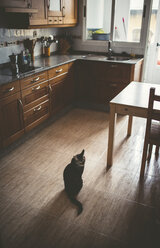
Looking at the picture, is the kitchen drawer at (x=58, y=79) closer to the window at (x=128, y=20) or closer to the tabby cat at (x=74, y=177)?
the window at (x=128, y=20)

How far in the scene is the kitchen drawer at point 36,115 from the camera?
3.01 m

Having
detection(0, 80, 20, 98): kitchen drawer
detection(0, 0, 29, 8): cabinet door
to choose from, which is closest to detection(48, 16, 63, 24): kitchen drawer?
detection(0, 0, 29, 8): cabinet door

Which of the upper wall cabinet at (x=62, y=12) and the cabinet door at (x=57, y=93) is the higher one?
the upper wall cabinet at (x=62, y=12)

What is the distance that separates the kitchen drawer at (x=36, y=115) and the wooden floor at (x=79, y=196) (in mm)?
225

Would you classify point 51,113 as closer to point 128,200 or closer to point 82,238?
point 128,200

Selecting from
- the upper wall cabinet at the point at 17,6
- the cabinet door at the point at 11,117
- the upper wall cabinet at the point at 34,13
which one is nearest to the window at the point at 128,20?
the upper wall cabinet at the point at 34,13

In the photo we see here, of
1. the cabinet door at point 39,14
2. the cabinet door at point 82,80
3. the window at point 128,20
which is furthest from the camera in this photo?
the window at point 128,20

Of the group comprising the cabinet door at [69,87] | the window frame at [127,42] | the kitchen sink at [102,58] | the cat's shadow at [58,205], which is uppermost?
the window frame at [127,42]

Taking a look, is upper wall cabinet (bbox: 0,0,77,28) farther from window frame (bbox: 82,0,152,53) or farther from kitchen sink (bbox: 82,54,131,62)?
kitchen sink (bbox: 82,54,131,62)

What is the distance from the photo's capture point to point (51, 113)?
3518 millimetres

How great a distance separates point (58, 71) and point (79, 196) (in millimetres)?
1943

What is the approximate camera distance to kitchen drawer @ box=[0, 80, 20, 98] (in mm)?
2498

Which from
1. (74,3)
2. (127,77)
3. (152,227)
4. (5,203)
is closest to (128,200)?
(152,227)

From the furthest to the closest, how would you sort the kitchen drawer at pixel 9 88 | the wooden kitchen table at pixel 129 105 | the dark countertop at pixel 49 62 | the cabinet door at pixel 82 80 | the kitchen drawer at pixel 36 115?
the cabinet door at pixel 82 80, the kitchen drawer at pixel 36 115, the dark countertop at pixel 49 62, the kitchen drawer at pixel 9 88, the wooden kitchen table at pixel 129 105
